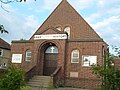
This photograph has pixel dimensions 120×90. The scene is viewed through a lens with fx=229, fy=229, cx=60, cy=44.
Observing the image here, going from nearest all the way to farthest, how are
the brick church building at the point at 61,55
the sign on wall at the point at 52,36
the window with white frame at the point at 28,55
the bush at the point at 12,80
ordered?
the bush at the point at 12,80, the brick church building at the point at 61,55, the sign on wall at the point at 52,36, the window with white frame at the point at 28,55

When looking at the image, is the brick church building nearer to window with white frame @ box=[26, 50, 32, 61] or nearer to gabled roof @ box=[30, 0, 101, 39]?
window with white frame @ box=[26, 50, 32, 61]

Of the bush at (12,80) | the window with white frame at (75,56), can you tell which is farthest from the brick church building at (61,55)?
the bush at (12,80)

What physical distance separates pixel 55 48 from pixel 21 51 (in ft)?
14.4

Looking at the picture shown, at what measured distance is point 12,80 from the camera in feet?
30.0

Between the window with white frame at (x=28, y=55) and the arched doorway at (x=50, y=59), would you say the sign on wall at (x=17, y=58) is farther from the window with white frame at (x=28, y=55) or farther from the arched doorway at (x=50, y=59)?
the arched doorway at (x=50, y=59)

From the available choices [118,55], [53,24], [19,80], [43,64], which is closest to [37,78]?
[43,64]

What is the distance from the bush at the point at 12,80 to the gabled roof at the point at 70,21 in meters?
21.4

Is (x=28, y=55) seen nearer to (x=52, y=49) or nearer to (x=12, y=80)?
(x=52, y=49)

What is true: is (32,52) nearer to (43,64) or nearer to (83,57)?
(43,64)

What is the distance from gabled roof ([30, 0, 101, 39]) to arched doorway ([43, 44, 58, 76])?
157 inches

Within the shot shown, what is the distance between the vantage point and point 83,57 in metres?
25.3

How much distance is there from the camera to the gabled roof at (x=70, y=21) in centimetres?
3200

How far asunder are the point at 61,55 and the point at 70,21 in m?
9.12

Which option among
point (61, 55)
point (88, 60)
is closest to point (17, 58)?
point (61, 55)
